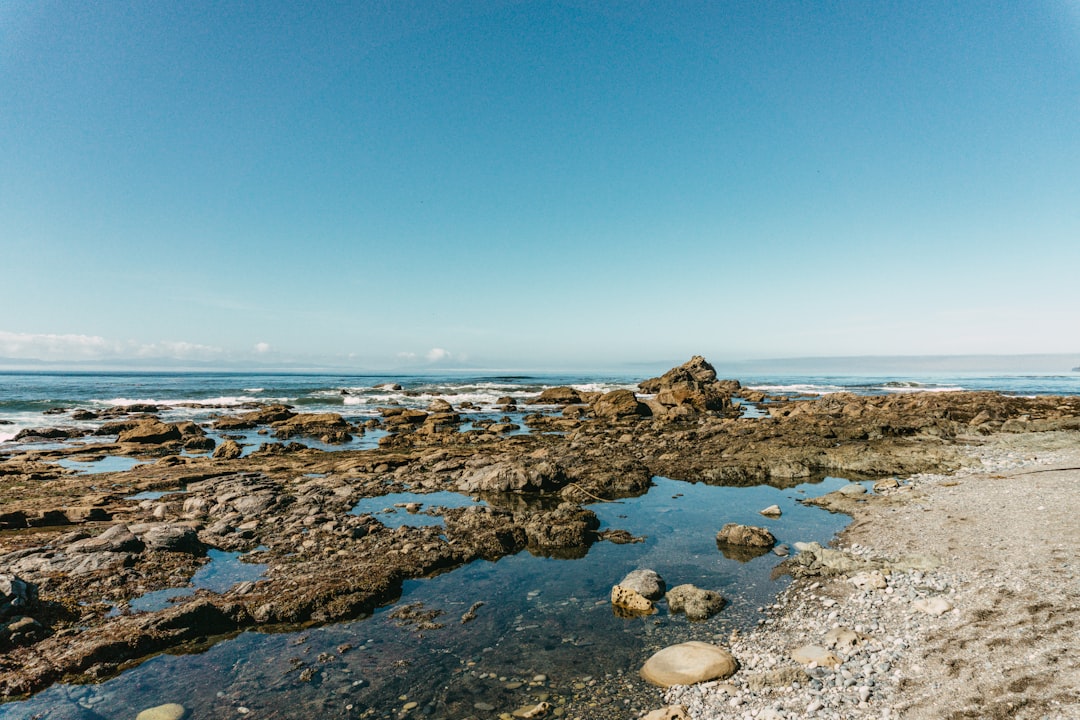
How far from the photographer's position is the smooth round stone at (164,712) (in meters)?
6.65

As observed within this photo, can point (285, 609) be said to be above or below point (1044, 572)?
below

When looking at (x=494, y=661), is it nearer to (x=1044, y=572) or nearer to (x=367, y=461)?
(x=1044, y=572)

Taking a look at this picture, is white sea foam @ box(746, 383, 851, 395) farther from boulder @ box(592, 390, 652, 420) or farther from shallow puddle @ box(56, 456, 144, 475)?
shallow puddle @ box(56, 456, 144, 475)

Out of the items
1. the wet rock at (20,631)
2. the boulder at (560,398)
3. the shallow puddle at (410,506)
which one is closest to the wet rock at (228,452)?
the shallow puddle at (410,506)

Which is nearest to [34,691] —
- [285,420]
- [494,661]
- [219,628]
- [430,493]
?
[219,628]

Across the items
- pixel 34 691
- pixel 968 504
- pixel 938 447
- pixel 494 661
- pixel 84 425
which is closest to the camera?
pixel 34 691

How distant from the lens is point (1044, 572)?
29.8 ft

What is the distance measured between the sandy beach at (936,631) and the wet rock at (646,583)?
189 centimetres

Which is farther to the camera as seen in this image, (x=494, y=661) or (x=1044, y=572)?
(x=1044, y=572)

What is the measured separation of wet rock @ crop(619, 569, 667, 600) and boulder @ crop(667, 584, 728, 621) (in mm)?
283

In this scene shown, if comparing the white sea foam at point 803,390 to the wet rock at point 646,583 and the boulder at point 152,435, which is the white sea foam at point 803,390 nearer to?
the boulder at point 152,435

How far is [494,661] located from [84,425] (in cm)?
4762

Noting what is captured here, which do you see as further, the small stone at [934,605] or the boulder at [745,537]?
the boulder at [745,537]

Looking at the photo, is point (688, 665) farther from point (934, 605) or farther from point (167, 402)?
point (167, 402)
